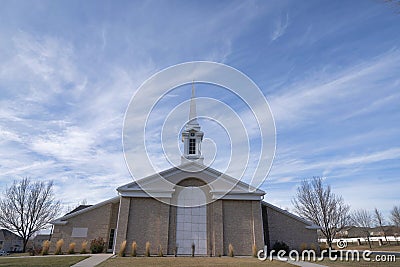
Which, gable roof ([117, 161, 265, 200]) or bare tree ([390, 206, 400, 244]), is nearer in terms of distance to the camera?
gable roof ([117, 161, 265, 200])

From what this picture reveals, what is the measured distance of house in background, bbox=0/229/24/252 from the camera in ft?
180

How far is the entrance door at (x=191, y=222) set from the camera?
19.0 meters

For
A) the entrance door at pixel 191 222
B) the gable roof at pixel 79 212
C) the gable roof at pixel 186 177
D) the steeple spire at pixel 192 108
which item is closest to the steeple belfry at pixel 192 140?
the steeple spire at pixel 192 108

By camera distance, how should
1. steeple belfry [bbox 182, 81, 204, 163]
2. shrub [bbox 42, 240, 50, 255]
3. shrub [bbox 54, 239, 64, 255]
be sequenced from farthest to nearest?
1. steeple belfry [bbox 182, 81, 204, 163]
2. shrub [bbox 54, 239, 64, 255]
3. shrub [bbox 42, 240, 50, 255]

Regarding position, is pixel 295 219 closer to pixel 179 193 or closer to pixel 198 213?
pixel 198 213

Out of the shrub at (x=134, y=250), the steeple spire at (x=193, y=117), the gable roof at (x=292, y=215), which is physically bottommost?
the shrub at (x=134, y=250)

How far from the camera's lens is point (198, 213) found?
2000cm

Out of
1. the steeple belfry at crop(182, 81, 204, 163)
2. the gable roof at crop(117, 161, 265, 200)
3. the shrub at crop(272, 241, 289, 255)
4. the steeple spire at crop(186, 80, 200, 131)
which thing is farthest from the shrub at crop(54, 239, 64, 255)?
the shrub at crop(272, 241, 289, 255)

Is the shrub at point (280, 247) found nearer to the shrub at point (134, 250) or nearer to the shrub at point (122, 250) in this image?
the shrub at point (134, 250)

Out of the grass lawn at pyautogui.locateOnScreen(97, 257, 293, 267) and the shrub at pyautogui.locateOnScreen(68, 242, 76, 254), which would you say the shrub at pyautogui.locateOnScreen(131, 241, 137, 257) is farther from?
the shrub at pyautogui.locateOnScreen(68, 242, 76, 254)

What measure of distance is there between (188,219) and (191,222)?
30 cm

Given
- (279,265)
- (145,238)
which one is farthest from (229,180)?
(279,265)

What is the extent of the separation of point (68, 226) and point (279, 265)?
1579cm

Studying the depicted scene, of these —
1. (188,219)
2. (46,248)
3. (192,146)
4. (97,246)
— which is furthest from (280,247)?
(46,248)
